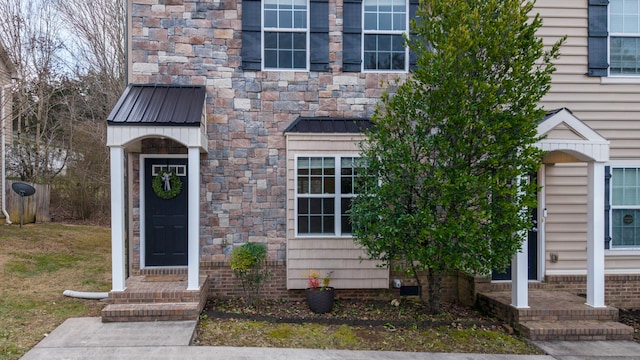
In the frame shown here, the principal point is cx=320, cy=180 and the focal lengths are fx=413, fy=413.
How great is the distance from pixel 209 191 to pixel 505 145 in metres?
4.42

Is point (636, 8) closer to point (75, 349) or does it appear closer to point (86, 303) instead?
point (75, 349)

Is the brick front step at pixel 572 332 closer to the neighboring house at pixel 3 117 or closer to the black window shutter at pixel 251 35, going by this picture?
the black window shutter at pixel 251 35

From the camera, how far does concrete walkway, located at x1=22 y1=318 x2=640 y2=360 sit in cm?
444

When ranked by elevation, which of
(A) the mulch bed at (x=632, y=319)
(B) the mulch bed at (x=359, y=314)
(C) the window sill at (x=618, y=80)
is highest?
(C) the window sill at (x=618, y=80)

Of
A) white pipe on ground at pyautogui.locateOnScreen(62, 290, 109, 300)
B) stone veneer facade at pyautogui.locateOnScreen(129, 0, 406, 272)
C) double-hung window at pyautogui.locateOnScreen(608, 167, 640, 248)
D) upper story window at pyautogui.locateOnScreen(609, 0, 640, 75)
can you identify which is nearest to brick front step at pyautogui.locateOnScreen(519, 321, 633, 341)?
double-hung window at pyautogui.locateOnScreen(608, 167, 640, 248)

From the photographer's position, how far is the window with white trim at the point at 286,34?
678 cm

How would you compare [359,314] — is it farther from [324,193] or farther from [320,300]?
[324,193]

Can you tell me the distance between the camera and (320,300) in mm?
6129

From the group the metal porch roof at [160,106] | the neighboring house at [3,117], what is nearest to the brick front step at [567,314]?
the metal porch roof at [160,106]

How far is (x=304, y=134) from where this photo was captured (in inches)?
255

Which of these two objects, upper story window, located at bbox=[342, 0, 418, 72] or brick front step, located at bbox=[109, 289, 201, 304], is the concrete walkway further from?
upper story window, located at bbox=[342, 0, 418, 72]

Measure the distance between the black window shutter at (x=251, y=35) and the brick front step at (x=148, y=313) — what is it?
3799mm

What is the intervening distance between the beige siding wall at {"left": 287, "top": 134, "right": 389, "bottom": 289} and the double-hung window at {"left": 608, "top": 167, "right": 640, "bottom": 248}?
396 centimetres

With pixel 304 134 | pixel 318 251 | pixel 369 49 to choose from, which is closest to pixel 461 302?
pixel 318 251
